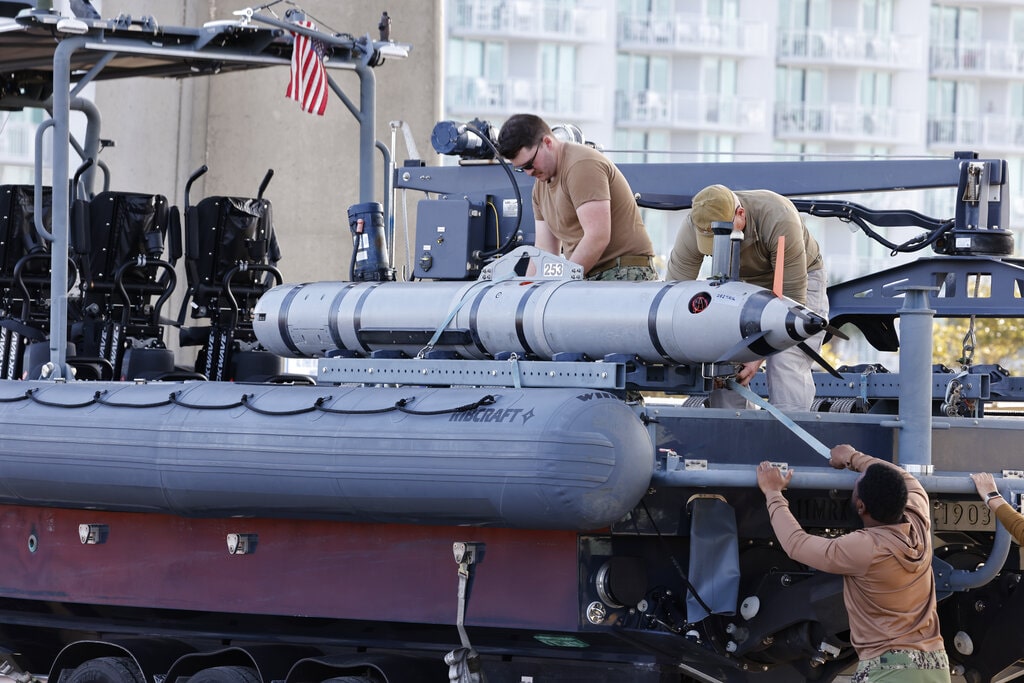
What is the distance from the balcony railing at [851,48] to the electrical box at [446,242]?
135 ft

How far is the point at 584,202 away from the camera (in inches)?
312

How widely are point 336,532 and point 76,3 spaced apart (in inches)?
137

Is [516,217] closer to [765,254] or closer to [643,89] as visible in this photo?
[765,254]

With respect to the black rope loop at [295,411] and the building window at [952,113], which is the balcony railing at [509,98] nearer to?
the building window at [952,113]

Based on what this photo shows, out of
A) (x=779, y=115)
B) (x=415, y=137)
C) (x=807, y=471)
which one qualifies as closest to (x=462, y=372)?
(x=807, y=471)

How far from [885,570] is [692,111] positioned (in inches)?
1651

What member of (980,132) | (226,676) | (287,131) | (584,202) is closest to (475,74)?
(980,132)

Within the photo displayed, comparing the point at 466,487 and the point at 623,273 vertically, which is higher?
the point at 623,273

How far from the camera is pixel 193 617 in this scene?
8422 millimetres

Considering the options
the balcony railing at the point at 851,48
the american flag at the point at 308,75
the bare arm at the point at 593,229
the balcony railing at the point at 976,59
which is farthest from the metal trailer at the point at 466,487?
the balcony railing at the point at 976,59

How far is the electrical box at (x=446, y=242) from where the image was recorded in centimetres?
897

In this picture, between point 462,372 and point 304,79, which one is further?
point 304,79

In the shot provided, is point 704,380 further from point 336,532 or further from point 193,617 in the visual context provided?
point 193,617

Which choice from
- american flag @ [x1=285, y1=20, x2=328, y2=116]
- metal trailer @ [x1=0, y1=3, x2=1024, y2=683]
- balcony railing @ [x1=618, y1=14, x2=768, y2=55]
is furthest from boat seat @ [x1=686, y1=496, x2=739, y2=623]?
balcony railing @ [x1=618, y1=14, x2=768, y2=55]
